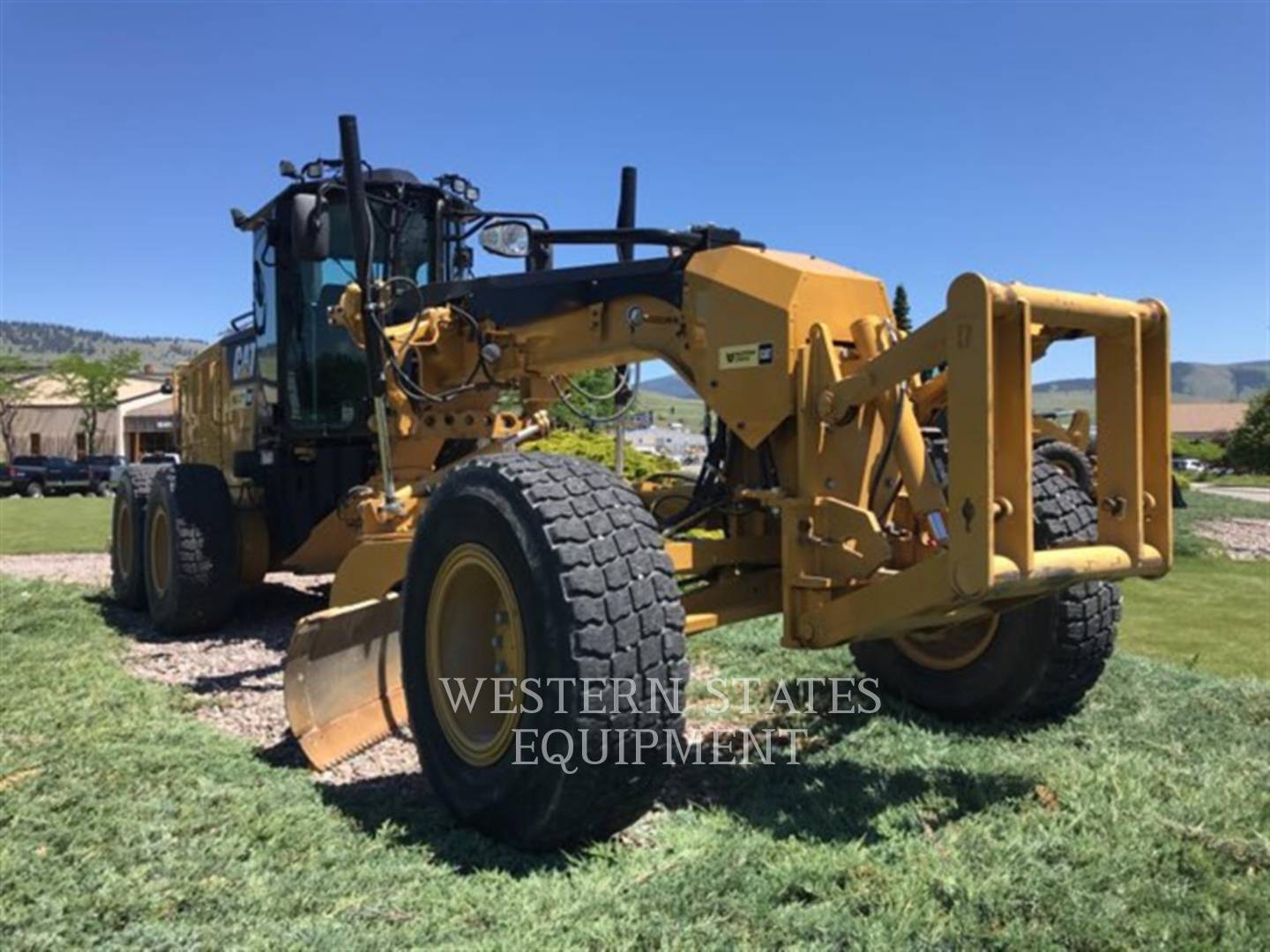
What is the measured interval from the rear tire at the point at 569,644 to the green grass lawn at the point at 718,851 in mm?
165

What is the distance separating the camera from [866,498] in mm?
4051

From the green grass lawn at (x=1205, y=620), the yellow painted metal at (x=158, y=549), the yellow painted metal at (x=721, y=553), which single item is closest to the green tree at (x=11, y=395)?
the yellow painted metal at (x=158, y=549)

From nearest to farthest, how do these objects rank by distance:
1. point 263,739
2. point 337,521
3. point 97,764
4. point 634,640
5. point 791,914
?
1. point 791,914
2. point 634,640
3. point 97,764
4. point 263,739
5. point 337,521

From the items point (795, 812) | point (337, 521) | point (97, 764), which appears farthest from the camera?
point (337, 521)

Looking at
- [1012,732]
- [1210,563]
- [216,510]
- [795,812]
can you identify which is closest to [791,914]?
[795,812]

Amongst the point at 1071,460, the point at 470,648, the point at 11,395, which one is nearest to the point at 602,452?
the point at 1071,460

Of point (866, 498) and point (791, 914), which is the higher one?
point (866, 498)

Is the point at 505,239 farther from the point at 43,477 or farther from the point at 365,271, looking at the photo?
the point at 43,477

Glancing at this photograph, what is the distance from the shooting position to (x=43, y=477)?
117 feet

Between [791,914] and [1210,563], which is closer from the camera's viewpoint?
[791,914]

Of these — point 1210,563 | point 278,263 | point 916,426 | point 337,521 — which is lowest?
point 1210,563

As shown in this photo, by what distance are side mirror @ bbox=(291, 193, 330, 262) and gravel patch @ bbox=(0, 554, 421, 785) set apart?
97.1 inches

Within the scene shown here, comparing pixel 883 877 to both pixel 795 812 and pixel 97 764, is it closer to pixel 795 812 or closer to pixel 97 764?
pixel 795 812

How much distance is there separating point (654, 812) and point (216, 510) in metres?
5.14
